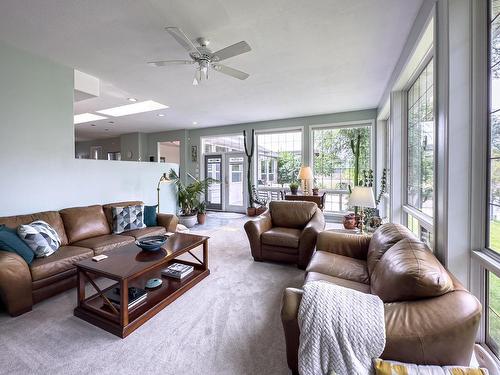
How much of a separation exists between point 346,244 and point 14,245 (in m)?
3.23

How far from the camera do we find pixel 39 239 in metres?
2.29

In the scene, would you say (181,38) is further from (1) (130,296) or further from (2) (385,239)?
(2) (385,239)

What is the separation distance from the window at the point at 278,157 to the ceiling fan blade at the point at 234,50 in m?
4.13

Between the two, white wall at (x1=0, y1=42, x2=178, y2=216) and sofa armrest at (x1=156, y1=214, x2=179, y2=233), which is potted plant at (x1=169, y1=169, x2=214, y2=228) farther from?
white wall at (x1=0, y1=42, x2=178, y2=216)

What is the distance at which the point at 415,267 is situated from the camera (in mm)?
1255

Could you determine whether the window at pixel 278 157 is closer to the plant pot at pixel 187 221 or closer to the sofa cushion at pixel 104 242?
the plant pot at pixel 187 221

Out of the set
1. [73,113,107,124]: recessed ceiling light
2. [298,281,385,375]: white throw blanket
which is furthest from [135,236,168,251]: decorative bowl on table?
[73,113,107,124]: recessed ceiling light

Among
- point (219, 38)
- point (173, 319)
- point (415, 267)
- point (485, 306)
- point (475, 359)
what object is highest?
point (219, 38)

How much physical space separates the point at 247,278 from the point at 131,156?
23.6 ft

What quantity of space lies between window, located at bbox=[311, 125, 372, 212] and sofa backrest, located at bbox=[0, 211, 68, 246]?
521cm

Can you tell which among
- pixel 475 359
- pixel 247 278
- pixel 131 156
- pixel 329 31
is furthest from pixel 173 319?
pixel 131 156

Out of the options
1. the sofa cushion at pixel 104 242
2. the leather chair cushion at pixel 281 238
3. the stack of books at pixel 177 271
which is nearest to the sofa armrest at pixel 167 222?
the sofa cushion at pixel 104 242

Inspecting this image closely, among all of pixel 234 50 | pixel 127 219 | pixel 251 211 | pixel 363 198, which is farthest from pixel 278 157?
pixel 234 50

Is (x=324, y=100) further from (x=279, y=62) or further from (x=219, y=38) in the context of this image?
(x=219, y=38)
